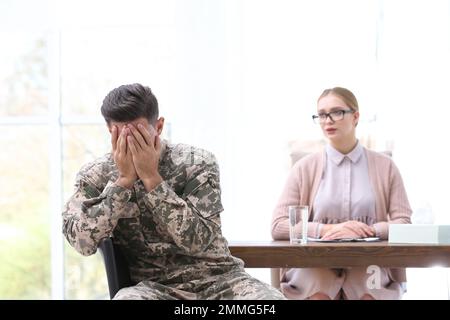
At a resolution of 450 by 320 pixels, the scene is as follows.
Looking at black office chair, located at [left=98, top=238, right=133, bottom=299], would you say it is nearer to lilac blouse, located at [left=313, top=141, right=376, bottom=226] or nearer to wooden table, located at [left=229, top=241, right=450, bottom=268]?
wooden table, located at [left=229, top=241, right=450, bottom=268]

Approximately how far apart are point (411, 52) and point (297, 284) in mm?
1898

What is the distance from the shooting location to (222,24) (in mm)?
4668

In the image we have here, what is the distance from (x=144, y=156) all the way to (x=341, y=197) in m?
1.29

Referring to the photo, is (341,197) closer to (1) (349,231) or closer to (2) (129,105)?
(1) (349,231)

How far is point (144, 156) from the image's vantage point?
7.47 feet

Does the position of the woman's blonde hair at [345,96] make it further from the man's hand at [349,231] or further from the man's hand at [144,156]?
the man's hand at [144,156]

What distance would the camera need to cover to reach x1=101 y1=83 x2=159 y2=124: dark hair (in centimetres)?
231

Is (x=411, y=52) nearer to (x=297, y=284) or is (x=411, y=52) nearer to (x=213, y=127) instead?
(x=213, y=127)

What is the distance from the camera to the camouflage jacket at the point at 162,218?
2.26m

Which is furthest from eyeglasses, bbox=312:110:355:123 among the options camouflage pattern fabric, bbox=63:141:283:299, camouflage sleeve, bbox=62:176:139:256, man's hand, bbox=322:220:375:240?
camouflage sleeve, bbox=62:176:139:256

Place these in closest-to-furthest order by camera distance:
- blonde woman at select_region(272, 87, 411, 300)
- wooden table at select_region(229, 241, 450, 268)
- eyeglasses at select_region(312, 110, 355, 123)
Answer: wooden table at select_region(229, 241, 450, 268) < blonde woman at select_region(272, 87, 411, 300) < eyeglasses at select_region(312, 110, 355, 123)

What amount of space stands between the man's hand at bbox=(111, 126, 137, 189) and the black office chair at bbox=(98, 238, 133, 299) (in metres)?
0.18

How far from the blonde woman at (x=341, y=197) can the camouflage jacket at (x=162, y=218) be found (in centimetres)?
85

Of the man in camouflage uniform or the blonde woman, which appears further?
the blonde woman
